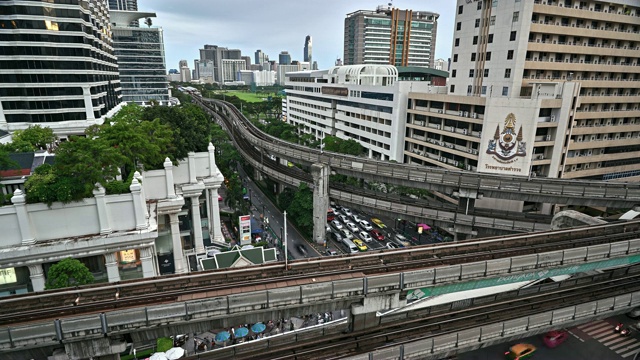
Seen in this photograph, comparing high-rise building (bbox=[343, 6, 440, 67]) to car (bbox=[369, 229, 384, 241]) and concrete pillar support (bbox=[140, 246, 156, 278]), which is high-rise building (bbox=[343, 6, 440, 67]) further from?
concrete pillar support (bbox=[140, 246, 156, 278])

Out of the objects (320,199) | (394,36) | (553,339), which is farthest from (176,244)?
(394,36)

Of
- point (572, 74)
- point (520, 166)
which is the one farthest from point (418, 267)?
point (572, 74)

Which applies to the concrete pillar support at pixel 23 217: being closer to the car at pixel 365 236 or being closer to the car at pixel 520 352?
the car at pixel 520 352

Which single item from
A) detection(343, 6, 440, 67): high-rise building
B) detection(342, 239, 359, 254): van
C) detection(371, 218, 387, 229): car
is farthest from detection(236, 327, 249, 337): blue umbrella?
detection(343, 6, 440, 67): high-rise building

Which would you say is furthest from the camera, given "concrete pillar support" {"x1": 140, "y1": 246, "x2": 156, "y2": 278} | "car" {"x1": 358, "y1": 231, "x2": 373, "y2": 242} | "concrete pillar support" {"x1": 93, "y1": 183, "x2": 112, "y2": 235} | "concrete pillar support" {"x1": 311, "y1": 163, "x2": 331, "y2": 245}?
"car" {"x1": 358, "y1": 231, "x2": 373, "y2": 242}

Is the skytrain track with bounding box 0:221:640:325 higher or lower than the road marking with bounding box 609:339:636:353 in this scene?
higher

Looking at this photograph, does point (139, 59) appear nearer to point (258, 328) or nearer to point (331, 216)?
point (331, 216)
